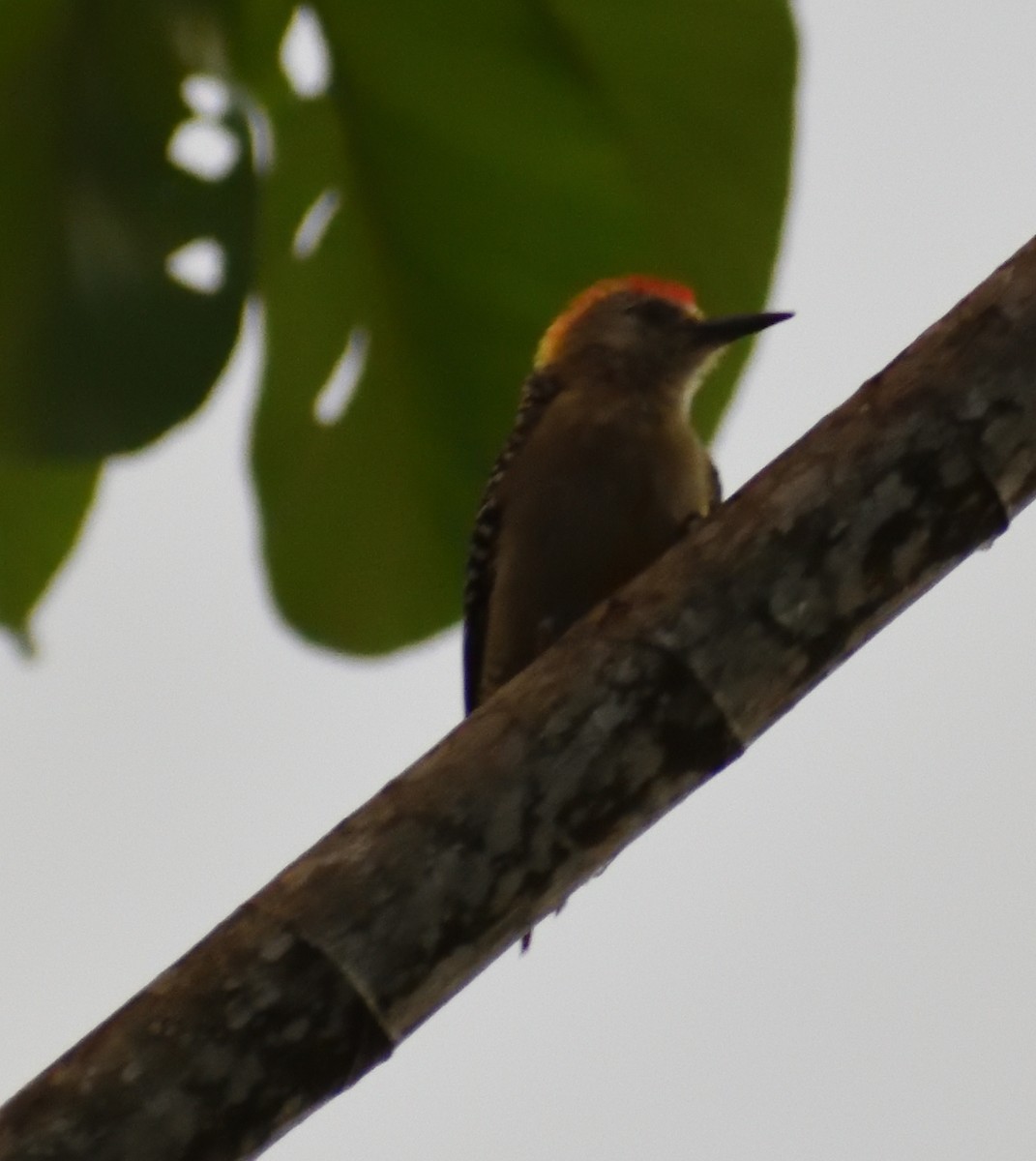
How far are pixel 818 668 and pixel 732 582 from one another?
0.53ft

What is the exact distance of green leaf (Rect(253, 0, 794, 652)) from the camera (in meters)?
3.47

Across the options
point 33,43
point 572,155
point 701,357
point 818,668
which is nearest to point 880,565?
point 818,668

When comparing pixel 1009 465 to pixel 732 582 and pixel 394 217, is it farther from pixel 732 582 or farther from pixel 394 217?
pixel 394 217

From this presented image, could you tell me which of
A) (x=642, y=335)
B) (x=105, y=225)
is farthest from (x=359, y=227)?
(x=642, y=335)

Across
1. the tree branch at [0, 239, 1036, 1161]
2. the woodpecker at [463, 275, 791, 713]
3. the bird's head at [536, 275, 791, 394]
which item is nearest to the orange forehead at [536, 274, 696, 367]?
the bird's head at [536, 275, 791, 394]

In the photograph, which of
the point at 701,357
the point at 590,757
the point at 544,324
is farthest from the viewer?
the point at 701,357

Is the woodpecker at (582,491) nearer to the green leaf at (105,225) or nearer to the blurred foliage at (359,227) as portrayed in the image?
the blurred foliage at (359,227)

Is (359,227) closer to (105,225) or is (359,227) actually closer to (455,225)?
(455,225)

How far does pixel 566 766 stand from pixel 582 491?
6.16 ft

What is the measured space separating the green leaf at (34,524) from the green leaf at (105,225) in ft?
1.02

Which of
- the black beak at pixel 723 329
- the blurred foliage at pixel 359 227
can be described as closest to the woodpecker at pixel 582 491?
the black beak at pixel 723 329

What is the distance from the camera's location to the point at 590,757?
211 cm

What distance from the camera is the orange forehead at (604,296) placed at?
15.7 ft

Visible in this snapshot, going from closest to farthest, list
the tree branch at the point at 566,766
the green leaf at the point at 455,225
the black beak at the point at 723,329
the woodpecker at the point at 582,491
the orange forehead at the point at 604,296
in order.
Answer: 1. the tree branch at the point at 566,766
2. the green leaf at the point at 455,225
3. the woodpecker at the point at 582,491
4. the black beak at the point at 723,329
5. the orange forehead at the point at 604,296
